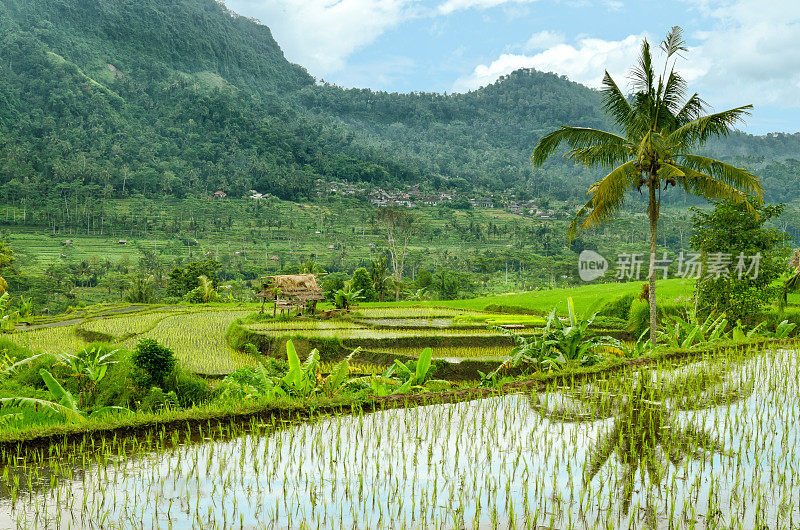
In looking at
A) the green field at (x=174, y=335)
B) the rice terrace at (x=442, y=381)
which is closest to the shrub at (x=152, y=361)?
the rice terrace at (x=442, y=381)

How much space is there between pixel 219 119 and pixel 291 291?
231 ft

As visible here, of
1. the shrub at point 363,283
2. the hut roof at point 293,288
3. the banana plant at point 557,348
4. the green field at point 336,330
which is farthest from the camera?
the shrub at point 363,283

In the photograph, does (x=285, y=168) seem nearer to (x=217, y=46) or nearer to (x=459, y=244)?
(x=459, y=244)

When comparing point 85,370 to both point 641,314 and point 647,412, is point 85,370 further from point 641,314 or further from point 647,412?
point 641,314

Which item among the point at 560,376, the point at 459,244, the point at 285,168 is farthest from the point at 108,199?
the point at 560,376

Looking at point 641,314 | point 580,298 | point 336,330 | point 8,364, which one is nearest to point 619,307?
point 641,314

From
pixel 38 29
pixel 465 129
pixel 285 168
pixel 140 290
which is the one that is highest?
pixel 38 29

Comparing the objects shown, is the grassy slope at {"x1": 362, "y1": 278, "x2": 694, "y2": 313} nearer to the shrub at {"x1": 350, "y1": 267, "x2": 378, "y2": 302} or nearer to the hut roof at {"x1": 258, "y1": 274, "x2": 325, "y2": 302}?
the shrub at {"x1": 350, "y1": 267, "x2": 378, "y2": 302}

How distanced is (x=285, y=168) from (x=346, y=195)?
10.8 m

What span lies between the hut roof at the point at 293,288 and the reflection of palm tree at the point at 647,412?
1097cm

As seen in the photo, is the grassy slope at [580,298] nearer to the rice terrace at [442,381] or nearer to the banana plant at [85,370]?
the rice terrace at [442,381]

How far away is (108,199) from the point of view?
5756cm

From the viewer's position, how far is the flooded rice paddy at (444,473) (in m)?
3.12

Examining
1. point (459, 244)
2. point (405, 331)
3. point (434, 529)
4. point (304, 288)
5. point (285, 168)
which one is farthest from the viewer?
point (285, 168)
